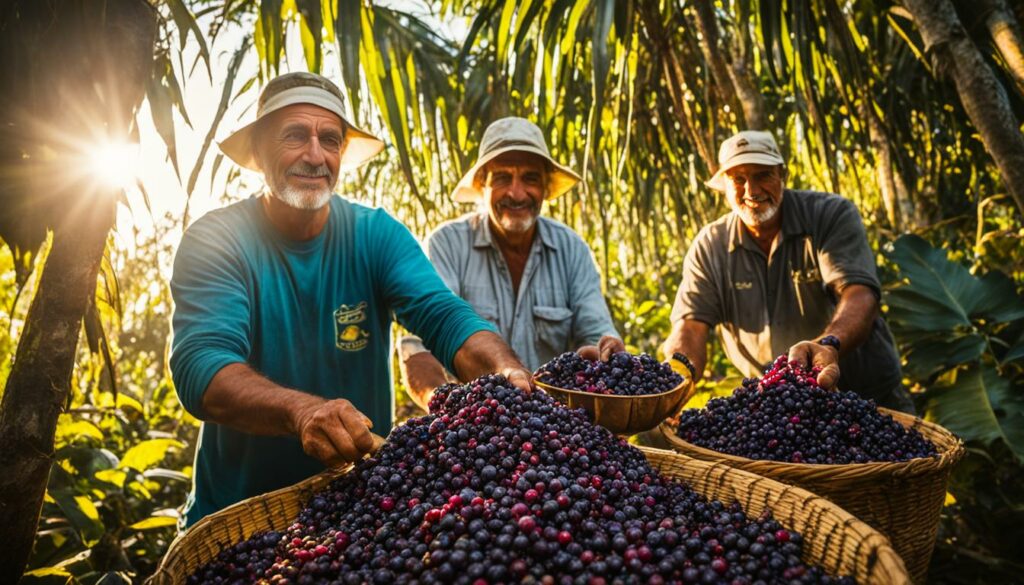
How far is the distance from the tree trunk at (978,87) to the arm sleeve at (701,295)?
39.6 inches

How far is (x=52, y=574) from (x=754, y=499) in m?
1.57

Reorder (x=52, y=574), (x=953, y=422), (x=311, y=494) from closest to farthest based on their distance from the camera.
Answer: (x=311, y=494) → (x=52, y=574) → (x=953, y=422)

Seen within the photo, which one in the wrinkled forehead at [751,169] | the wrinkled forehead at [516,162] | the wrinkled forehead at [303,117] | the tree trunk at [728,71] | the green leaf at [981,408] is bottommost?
the green leaf at [981,408]

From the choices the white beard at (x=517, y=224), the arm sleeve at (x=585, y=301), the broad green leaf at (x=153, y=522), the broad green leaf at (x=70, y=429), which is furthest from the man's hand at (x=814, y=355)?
the broad green leaf at (x=70, y=429)

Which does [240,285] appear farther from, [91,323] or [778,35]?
[778,35]

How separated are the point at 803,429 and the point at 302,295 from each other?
135 centimetres

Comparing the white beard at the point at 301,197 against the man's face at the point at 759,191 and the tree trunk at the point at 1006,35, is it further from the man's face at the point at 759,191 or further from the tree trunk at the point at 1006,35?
the tree trunk at the point at 1006,35

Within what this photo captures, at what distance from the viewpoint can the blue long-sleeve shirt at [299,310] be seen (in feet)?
4.93

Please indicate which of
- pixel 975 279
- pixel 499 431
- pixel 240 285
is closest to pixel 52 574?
pixel 240 285

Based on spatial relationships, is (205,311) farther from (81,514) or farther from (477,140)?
(477,140)

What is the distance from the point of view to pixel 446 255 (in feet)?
7.62

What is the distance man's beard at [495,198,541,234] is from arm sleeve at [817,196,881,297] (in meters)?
1.13

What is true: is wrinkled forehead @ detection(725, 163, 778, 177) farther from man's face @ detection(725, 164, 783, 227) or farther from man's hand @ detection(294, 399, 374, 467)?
man's hand @ detection(294, 399, 374, 467)

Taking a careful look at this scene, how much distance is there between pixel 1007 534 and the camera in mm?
2205
